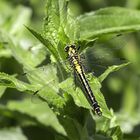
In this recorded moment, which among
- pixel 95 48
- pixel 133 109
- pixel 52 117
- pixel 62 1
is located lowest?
pixel 133 109

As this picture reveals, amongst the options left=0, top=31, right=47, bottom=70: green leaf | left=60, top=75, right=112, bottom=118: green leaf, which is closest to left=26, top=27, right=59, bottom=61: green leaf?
left=60, top=75, right=112, bottom=118: green leaf

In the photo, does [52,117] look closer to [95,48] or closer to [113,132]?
[95,48]

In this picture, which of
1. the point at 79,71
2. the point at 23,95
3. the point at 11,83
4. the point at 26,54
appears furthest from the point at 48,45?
the point at 23,95

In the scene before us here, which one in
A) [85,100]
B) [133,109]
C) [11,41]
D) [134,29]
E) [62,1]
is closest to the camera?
[85,100]

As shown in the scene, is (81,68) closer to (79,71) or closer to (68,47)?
(79,71)

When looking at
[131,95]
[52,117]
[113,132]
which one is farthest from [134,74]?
[113,132]

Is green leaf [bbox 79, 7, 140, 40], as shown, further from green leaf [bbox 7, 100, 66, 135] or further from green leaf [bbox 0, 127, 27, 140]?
green leaf [bbox 0, 127, 27, 140]
